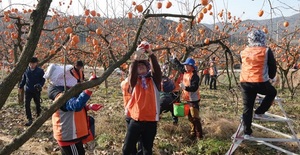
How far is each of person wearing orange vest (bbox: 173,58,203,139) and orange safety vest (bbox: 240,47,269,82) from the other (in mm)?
1182

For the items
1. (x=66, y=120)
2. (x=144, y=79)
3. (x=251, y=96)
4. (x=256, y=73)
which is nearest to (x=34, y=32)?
(x=66, y=120)

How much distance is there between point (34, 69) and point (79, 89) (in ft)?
15.7

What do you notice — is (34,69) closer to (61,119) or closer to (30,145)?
(30,145)

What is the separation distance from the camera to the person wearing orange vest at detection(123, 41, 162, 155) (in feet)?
10.8

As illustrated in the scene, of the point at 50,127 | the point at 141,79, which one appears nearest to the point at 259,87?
the point at 141,79

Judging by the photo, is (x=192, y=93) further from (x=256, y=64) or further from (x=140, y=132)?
(x=140, y=132)

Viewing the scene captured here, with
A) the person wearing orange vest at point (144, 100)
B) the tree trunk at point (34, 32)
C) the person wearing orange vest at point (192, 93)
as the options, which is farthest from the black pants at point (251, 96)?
the tree trunk at point (34, 32)

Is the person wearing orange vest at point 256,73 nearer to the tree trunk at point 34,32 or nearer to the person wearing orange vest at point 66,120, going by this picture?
the person wearing orange vest at point 66,120

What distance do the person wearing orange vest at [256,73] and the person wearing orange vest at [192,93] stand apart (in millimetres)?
1112

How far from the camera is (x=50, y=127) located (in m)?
6.17

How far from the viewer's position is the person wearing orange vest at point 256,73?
3895 mm

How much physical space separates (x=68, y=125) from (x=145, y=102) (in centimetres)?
85

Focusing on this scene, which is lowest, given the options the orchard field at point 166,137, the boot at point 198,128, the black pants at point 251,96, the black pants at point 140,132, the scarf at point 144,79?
the orchard field at point 166,137

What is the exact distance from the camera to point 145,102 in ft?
10.8
